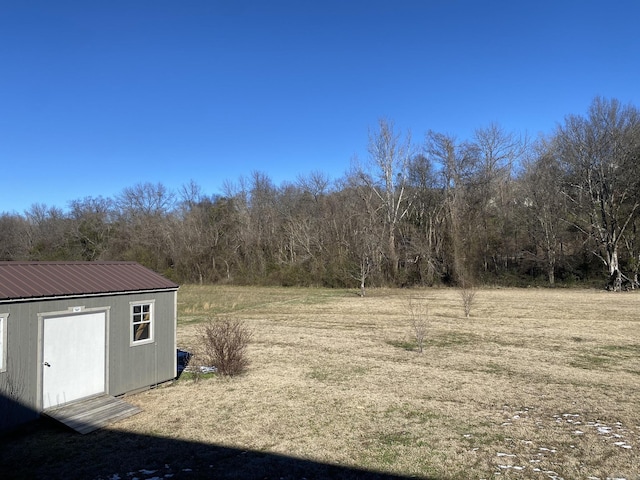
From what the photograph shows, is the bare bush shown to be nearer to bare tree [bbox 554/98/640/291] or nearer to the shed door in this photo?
the shed door

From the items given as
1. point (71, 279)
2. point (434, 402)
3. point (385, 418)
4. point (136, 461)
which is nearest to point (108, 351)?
point (71, 279)

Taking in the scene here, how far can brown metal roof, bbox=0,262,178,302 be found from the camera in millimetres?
6945

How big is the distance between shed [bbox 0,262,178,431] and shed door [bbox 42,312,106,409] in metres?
0.02

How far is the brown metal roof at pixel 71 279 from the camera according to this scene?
6945mm

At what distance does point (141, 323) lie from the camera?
8.79 meters

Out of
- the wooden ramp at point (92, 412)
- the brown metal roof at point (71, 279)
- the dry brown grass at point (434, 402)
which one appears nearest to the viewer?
the dry brown grass at point (434, 402)

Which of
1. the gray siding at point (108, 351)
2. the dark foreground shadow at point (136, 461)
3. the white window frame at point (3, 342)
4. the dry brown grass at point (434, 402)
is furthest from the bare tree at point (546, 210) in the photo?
the white window frame at point (3, 342)

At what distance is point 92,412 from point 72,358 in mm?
1026

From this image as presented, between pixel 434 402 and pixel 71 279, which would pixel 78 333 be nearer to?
pixel 71 279

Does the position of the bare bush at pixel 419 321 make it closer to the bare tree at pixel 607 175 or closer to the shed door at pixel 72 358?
the shed door at pixel 72 358

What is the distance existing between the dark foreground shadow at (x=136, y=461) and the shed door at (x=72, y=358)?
818 mm

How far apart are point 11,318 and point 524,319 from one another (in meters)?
18.4

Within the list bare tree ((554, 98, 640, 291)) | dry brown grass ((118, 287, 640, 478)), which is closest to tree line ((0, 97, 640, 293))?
bare tree ((554, 98, 640, 291))

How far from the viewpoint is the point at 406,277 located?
→ 37.4 meters
